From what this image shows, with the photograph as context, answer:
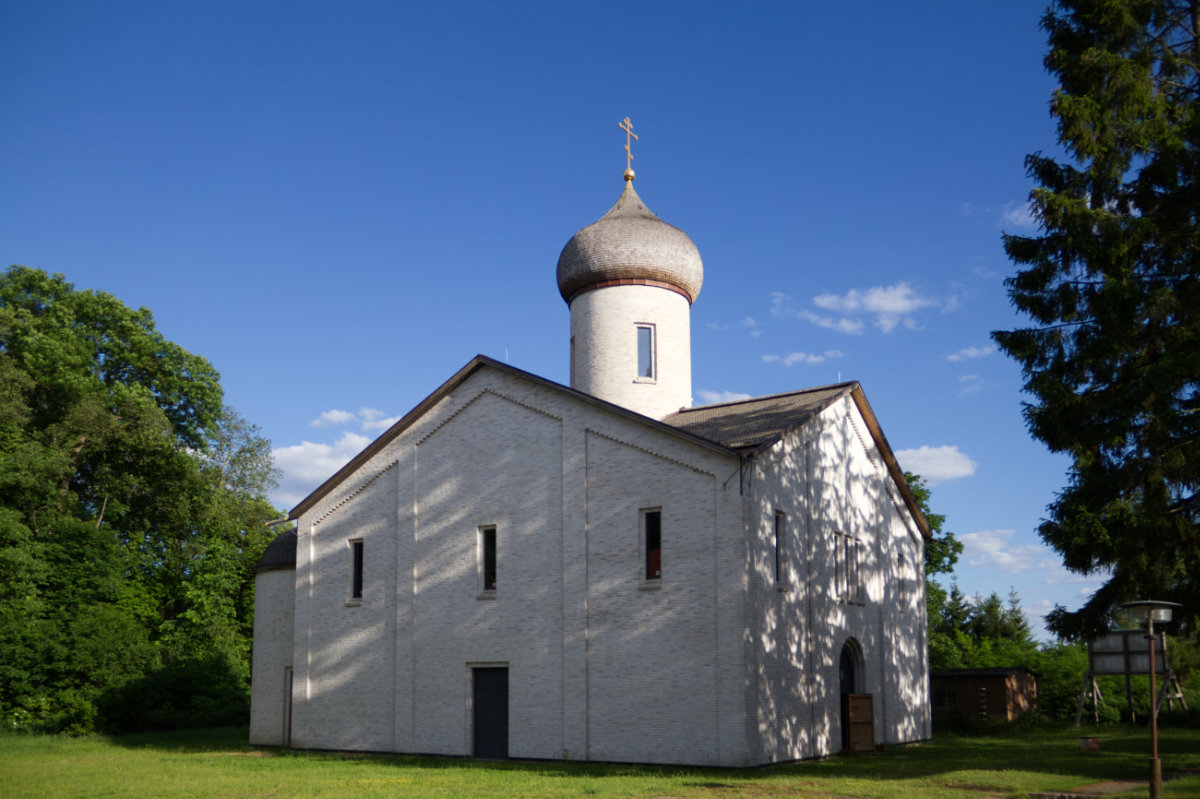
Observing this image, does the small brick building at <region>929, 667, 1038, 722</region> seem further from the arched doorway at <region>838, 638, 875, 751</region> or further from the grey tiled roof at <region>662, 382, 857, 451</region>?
the grey tiled roof at <region>662, 382, 857, 451</region>

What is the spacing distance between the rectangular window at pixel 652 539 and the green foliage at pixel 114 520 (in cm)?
2174

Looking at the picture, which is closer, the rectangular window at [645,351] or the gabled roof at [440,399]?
the gabled roof at [440,399]

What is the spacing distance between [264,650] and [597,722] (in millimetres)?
12353

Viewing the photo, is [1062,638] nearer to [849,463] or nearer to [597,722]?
[849,463]

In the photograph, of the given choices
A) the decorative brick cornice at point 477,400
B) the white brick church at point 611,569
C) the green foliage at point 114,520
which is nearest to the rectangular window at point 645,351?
the white brick church at point 611,569

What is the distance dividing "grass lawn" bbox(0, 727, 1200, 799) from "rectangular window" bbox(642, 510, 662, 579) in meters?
3.97

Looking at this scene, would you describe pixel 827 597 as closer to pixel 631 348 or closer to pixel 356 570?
pixel 631 348

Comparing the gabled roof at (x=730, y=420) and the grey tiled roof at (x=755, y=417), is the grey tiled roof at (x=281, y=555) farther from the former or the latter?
the grey tiled roof at (x=755, y=417)

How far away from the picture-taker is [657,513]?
72.0 ft

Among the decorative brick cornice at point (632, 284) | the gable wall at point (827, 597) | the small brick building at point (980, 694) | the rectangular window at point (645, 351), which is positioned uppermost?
the decorative brick cornice at point (632, 284)

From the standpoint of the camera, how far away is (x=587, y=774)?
1955 centimetres

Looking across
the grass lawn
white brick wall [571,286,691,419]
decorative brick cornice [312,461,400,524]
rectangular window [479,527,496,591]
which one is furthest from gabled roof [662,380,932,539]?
decorative brick cornice [312,461,400,524]

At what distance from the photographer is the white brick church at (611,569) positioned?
68.4 feet

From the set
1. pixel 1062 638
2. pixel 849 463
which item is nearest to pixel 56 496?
pixel 849 463
